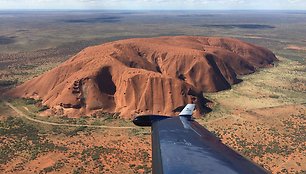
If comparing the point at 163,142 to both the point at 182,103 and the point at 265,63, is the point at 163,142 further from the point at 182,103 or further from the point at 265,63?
the point at 265,63

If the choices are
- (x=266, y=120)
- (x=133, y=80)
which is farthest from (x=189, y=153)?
(x=133, y=80)

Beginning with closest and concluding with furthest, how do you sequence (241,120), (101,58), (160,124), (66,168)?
(160,124), (66,168), (241,120), (101,58)

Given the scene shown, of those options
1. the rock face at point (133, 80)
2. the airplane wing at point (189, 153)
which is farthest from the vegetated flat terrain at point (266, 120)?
the airplane wing at point (189, 153)

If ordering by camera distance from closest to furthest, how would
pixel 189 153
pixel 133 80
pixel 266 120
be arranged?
pixel 189 153
pixel 266 120
pixel 133 80

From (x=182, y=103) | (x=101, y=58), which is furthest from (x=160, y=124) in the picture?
(x=101, y=58)

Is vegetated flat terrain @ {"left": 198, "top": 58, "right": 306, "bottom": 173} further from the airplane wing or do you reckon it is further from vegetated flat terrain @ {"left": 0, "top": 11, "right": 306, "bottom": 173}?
the airplane wing

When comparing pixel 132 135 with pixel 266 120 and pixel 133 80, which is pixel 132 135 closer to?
pixel 133 80
